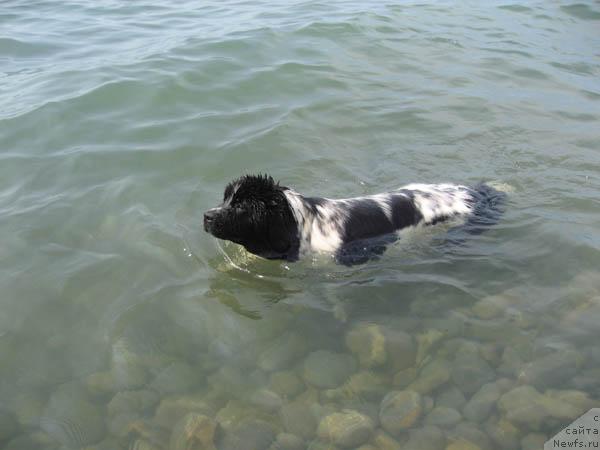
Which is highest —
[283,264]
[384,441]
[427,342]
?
[283,264]

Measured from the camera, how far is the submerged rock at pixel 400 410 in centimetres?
426

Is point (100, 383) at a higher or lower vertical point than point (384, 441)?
higher

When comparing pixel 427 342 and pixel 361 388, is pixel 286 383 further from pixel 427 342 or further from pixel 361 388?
pixel 427 342

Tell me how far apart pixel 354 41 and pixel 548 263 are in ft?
27.1

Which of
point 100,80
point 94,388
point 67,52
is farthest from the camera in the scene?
point 67,52

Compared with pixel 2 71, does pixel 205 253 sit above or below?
below

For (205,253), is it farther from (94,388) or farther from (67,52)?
(67,52)

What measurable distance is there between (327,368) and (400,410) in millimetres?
679

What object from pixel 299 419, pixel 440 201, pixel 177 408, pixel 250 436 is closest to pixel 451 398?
pixel 299 419

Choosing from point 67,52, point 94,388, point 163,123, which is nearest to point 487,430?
point 94,388

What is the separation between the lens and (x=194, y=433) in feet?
13.8

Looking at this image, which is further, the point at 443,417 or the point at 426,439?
the point at 443,417

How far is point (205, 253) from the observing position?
6.24m

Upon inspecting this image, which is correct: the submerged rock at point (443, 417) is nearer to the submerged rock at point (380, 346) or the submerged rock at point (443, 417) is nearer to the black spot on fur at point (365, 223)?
the submerged rock at point (380, 346)
